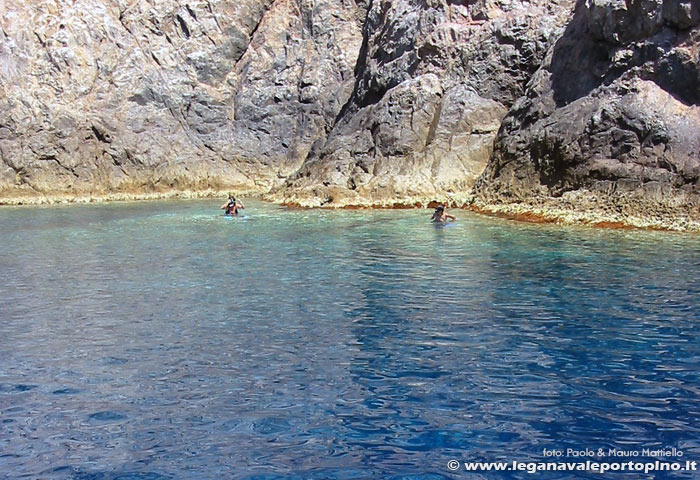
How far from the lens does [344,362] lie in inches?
354

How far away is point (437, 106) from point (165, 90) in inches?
1101

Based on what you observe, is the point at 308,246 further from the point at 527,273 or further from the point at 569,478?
the point at 569,478

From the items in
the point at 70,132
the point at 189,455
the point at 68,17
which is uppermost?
the point at 68,17

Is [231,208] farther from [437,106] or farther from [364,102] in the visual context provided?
[364,102]

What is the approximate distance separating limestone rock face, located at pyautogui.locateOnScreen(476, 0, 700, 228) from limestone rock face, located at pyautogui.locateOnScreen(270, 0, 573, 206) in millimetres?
4712

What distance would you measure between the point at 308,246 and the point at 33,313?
31.7 ft

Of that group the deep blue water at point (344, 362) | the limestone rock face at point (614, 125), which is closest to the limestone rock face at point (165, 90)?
the limestone rock face at point (614, 125)

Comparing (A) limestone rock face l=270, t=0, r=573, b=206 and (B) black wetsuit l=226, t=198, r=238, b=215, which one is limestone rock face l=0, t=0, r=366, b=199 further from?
(B) black wetsuit l=226, t=198, r=238, b=215

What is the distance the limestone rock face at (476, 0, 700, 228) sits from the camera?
2392 cm

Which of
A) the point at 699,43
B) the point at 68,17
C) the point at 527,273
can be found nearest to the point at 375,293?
the point at 527,273

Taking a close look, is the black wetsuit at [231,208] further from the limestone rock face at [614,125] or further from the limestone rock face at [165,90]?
the limestone rock face at [165,90]

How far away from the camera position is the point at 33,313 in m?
12.2

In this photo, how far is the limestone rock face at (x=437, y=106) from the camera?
122ft


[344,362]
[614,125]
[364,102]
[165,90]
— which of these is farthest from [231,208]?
[165,90]
